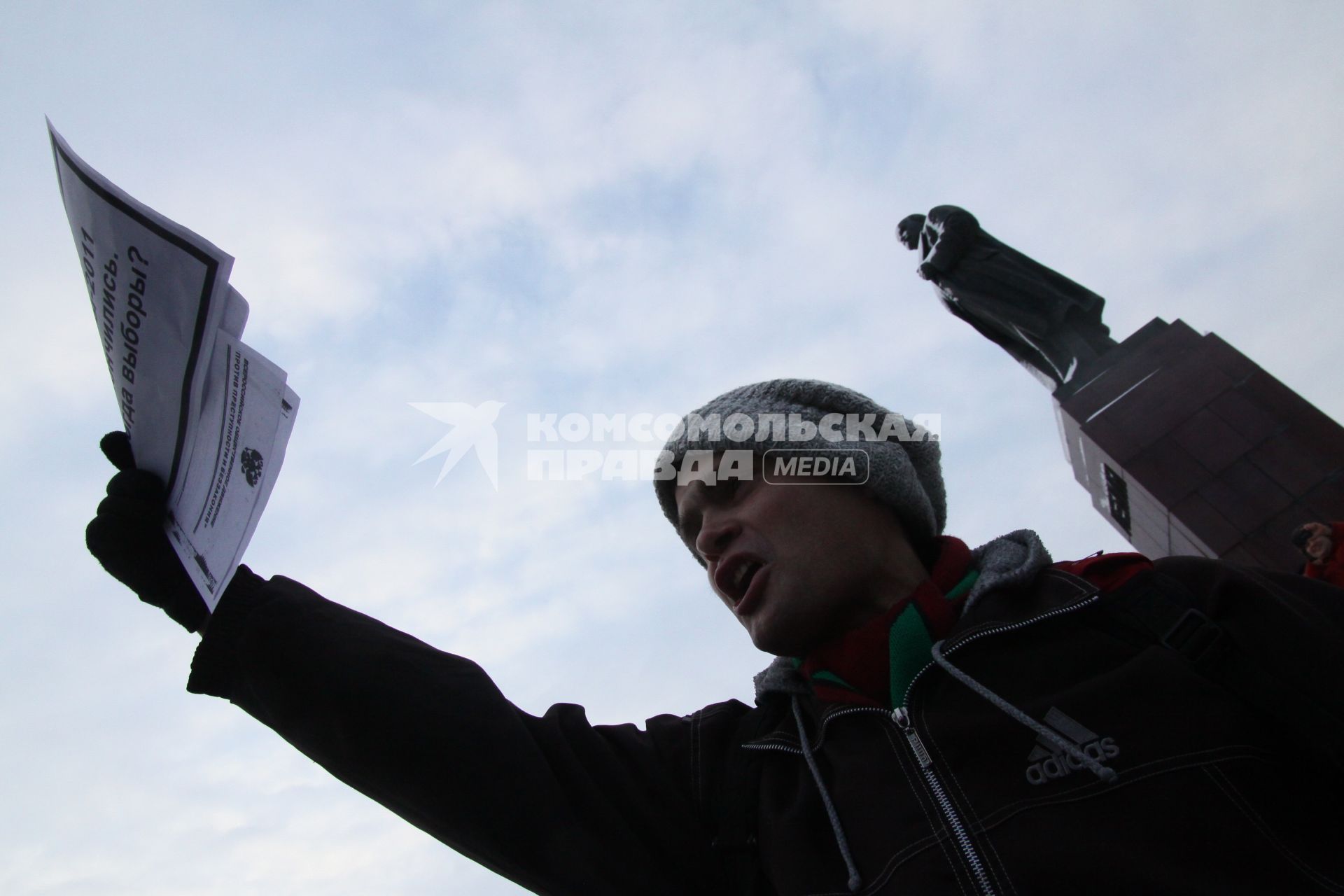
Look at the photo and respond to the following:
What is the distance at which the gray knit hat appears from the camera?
2.63 metres

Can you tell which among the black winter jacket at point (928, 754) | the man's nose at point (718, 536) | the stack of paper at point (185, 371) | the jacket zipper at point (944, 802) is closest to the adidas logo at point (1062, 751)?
the black winter jacket at point (928, 754)

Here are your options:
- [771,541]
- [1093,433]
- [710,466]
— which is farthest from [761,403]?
[1093,433]

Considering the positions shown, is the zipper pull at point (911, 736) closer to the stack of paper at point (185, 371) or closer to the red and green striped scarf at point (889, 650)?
the red and green striped scarf at point (889, 650)

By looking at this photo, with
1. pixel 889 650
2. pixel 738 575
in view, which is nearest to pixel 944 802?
pixel 889 650

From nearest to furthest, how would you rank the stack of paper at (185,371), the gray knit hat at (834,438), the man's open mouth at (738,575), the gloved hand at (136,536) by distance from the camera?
the stack of paper at (185,371) → the gloved hand at (136,536) → the man's open mouth at (738,575) → the gray knit hat at (834,438)

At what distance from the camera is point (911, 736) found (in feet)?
6.25

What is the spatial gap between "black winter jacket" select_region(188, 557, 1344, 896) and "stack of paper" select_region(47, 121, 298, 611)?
289 mm

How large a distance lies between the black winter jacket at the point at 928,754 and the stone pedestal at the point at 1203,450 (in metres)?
5.42

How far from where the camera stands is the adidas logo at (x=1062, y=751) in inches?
66.7

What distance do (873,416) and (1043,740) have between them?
4.05 feet

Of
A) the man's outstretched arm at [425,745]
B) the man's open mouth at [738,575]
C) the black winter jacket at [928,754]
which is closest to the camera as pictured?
the black winter jacket at [928,754]

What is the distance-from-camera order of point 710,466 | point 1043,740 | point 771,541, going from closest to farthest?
point 1043,740
point 771,541
point 710,466

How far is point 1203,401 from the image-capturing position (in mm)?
7375

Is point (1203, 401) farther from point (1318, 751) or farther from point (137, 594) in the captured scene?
point (137, 594)
